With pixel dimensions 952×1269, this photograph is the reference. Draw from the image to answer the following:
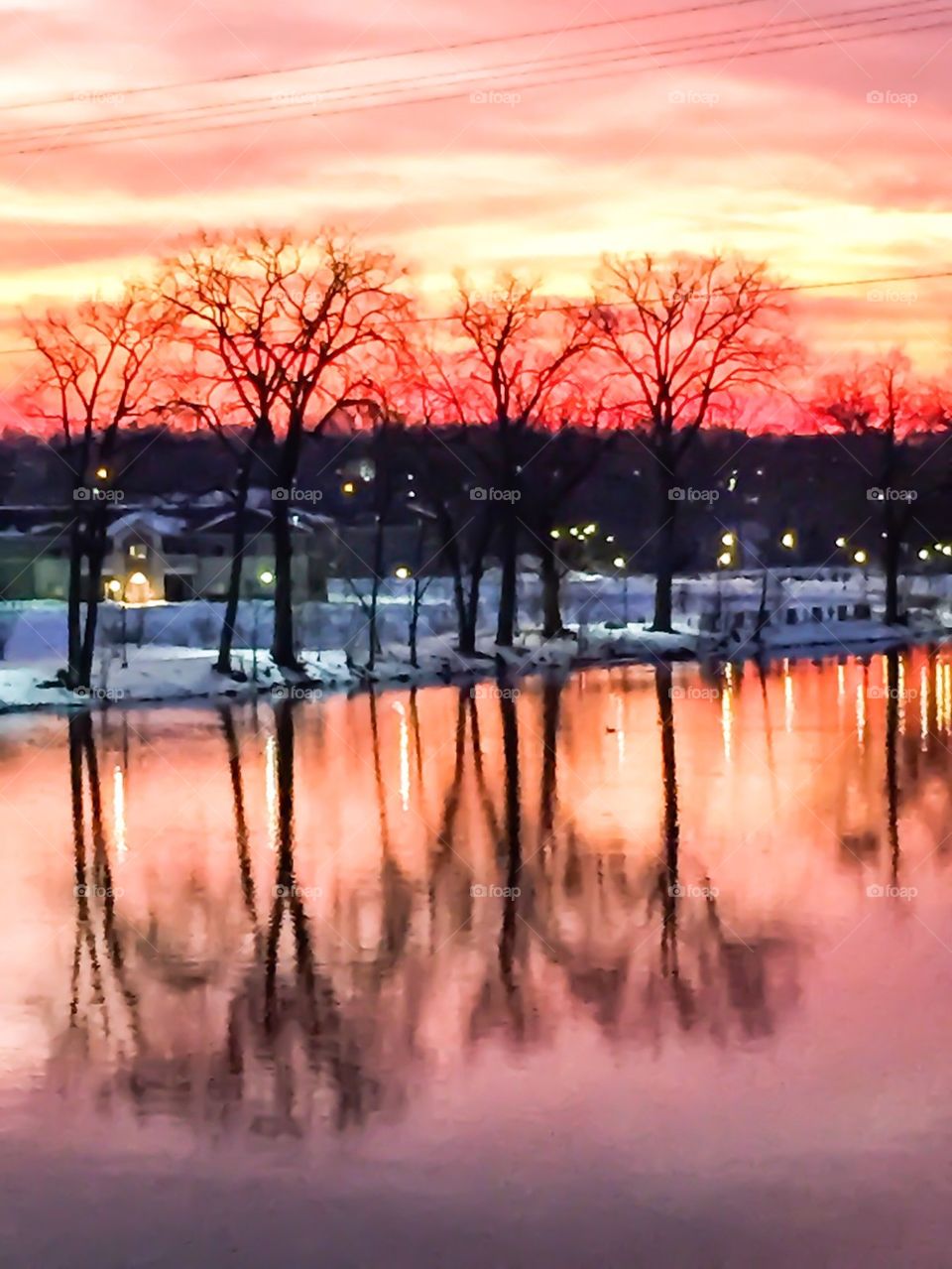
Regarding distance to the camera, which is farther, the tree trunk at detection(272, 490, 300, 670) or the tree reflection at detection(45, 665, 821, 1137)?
the tree trunk at detection(272, 490, 300, 670)

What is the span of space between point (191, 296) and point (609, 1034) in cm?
4242

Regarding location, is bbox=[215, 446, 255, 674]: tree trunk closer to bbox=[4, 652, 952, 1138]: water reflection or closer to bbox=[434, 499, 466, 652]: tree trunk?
bbox=[434, 499, 466, 652]: tree trunk

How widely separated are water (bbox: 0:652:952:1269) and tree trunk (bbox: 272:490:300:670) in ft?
85.0

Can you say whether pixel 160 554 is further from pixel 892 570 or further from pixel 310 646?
pixel 310 646

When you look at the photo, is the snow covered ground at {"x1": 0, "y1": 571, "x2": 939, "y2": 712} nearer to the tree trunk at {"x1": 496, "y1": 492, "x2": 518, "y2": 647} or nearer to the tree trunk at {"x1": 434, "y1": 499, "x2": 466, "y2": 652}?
the tree trunk at {"x1": 496, "y1": 492, "x2": 518, "y2": 647}

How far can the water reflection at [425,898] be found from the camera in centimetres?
1146

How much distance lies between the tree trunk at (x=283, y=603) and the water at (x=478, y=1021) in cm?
2592

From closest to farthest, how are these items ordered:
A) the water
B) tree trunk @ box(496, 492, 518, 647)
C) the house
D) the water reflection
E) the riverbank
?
the water < the water reflection < the riverbank < tree trunk @ box(496, 492, 518, 647) < the house

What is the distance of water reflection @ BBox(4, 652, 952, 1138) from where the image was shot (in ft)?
37.6

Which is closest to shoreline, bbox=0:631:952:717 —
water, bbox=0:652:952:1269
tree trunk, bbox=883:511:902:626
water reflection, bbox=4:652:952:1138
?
water reflection, bbox=4:652:952:1138

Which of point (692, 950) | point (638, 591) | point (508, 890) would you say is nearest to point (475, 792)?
point (508, 890)

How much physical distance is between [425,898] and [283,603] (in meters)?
37.1

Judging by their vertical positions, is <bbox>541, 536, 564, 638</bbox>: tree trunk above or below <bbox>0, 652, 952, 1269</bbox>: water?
above

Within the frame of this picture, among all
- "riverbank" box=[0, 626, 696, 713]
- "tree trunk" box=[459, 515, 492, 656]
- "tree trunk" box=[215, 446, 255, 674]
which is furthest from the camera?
"tree trunk" box=[459, 515, 492, 656]
